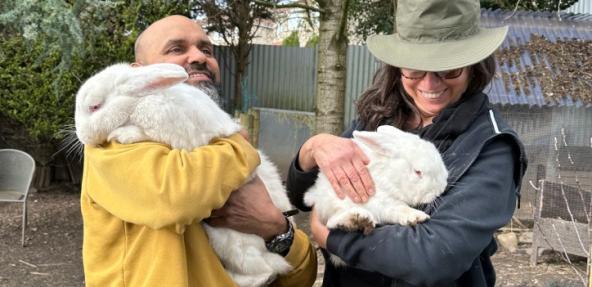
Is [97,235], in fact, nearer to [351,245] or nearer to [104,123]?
[104,123]

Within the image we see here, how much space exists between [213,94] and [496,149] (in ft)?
4.37

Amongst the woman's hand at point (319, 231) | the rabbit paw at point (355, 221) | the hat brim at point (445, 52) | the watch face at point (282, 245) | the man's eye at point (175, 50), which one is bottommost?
the watch face at point (282, 245)

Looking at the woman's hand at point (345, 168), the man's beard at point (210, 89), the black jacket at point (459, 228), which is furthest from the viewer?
the man's beard at point (210, 89)

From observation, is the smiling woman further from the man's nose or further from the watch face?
the man's nose

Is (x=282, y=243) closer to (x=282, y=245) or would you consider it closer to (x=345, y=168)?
(x=282, y=245)

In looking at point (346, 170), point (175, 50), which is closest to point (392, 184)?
point (346, 170)

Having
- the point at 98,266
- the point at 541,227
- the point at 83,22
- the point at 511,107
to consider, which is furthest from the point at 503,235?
the point at 98,266

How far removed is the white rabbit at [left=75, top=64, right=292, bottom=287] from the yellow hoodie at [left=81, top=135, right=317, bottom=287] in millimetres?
55

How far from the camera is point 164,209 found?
71.3 inches

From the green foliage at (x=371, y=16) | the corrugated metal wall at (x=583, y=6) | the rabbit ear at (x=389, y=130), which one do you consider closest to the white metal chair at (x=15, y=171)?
the rabbit ear at (x=389, y=130)

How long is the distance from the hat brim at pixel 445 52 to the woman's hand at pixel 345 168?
390 mm

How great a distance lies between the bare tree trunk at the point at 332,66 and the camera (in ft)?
20.8

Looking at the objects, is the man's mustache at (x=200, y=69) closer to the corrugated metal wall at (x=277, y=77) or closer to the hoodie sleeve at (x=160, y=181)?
the hoodie sleeve at (x=160, y=181)

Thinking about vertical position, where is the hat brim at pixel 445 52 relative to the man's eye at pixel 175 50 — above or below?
above
